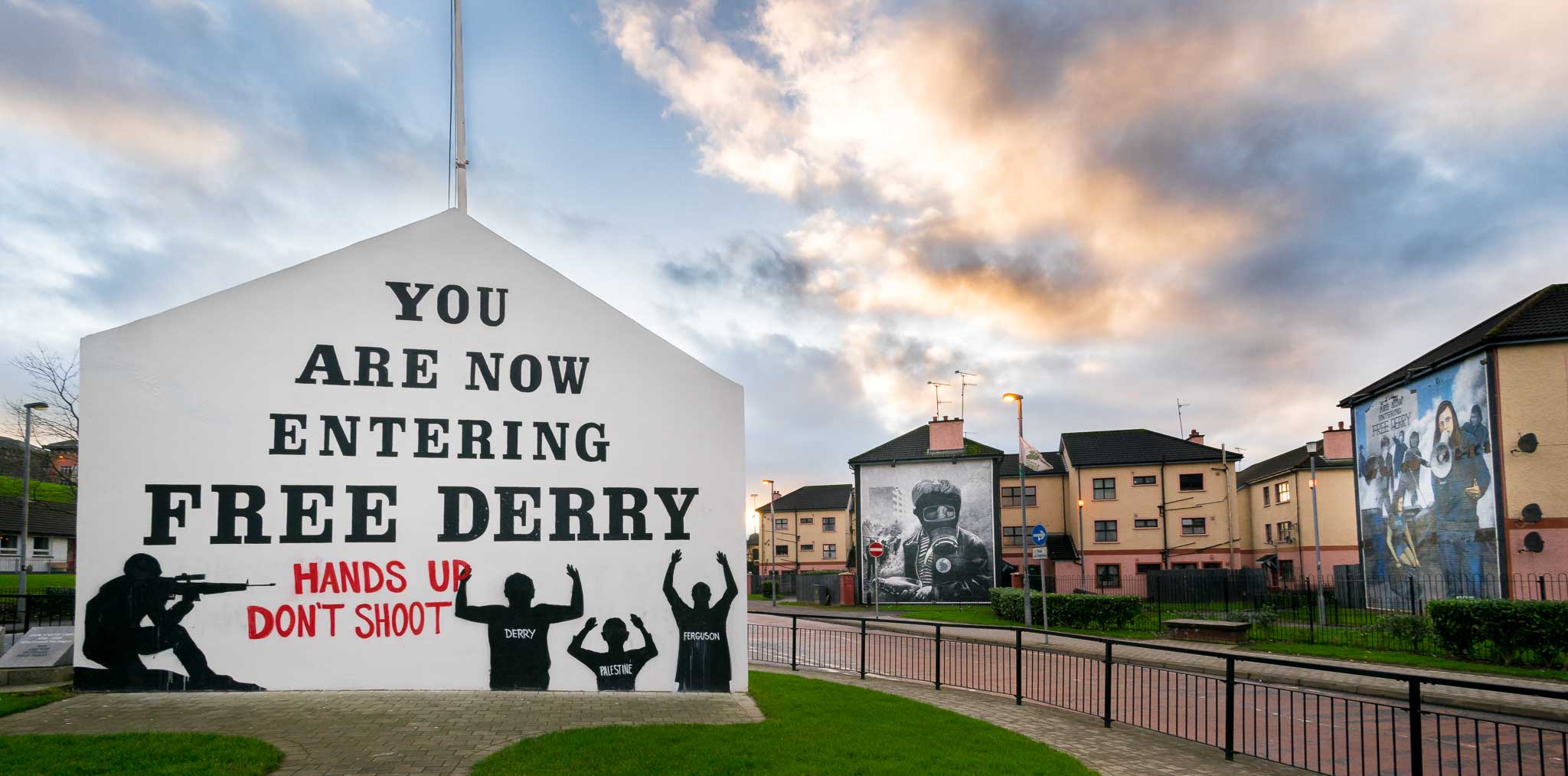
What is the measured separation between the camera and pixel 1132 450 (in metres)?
48.7

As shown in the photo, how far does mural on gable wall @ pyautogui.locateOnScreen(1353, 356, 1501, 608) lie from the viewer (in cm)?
2486

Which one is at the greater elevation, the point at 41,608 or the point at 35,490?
the point at 35,490

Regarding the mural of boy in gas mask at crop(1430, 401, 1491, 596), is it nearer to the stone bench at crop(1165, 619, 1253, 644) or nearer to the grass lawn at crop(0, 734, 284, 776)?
the stone bench at crop(1165, 619, 1253, 644)

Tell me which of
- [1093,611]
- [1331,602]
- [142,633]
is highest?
[142,633]

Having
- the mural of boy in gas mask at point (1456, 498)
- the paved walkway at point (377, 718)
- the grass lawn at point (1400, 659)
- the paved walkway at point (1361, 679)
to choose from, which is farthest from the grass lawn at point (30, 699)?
the mural of boy in gas mask at point (1456, 498)

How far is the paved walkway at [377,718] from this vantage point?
8875mm

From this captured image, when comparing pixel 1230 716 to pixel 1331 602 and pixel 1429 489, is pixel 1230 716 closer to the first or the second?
pixel 1429 489

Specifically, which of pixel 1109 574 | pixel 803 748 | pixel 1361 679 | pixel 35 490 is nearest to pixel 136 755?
pixel 803 748

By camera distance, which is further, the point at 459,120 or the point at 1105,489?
the point at 1105,489

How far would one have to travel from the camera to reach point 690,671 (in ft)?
44.9

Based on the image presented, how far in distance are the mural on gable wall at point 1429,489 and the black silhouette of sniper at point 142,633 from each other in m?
28.9

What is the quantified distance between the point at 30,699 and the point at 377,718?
14.9ft

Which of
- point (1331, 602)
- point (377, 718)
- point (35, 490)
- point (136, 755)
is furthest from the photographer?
point (35, 490)

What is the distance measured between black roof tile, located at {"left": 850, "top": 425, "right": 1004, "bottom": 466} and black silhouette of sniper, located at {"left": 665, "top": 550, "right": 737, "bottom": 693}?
30061 mm
